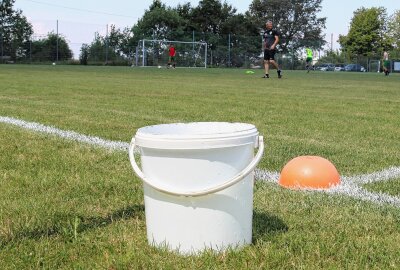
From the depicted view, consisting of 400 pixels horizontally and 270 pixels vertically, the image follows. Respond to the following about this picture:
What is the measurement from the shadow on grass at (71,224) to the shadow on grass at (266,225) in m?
0.59

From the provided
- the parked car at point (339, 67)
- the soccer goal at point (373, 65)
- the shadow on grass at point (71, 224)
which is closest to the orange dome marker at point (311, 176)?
the shadow on grass at point (71, 224)

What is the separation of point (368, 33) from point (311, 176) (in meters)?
94.8

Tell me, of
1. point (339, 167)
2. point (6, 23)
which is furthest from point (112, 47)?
point (339, 167)

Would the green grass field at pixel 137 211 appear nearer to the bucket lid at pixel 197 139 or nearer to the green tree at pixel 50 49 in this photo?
the bucket lid at pixel 197 139

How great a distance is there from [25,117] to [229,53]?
49.6 meters

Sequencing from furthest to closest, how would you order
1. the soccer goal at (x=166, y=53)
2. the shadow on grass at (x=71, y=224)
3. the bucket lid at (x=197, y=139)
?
the soccer goal at (x=166, y=53)
the shadow on grass at (x=71, y=224)
the bucket lid at (x=197, y=139)

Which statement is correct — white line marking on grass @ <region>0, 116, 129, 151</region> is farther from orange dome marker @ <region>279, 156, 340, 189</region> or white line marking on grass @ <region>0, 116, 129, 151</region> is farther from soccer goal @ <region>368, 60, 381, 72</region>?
soccer goal @ <region>368, 60, 381, 72</region>

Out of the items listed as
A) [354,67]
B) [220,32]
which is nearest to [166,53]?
[354,67]

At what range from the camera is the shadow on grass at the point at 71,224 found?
98.8 inches

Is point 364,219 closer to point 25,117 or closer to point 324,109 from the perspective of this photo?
point 25,117

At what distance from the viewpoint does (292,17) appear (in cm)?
9581

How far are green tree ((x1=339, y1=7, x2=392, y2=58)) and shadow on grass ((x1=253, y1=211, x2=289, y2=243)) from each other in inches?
3655

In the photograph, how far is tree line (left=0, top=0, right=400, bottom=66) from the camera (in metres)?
52.2

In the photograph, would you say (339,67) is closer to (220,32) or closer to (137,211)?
(220,32)
